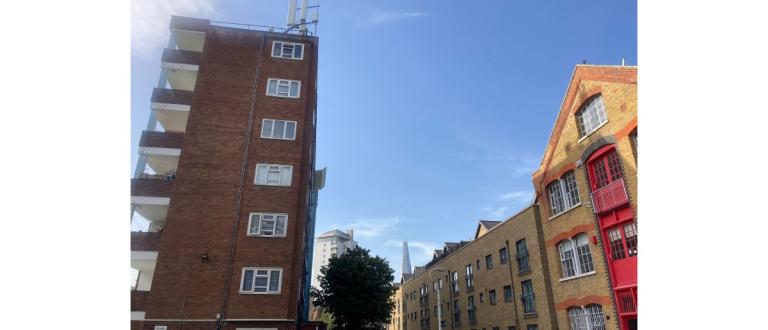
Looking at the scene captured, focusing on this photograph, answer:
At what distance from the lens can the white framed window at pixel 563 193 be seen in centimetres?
2408

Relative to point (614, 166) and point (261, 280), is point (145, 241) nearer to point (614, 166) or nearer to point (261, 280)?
point (261, 280)

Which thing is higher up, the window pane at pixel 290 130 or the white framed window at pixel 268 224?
the window pane at pixel 290 130

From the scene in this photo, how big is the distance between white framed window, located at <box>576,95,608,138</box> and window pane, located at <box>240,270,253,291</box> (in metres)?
20.6

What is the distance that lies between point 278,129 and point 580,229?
62.9 ft

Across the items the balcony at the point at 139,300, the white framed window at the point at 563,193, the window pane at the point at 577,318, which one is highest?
the white framed window at the point at 563,193

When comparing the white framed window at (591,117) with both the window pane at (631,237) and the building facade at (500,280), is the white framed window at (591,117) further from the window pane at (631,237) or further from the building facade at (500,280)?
the building facade at (500,280)

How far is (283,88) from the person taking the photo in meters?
26.9

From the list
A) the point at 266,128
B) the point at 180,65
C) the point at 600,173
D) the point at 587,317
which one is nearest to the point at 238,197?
the point at 266,128

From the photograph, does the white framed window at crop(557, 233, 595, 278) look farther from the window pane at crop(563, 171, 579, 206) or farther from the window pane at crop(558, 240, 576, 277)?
the window pane at crop(563, 171, 579, 206)

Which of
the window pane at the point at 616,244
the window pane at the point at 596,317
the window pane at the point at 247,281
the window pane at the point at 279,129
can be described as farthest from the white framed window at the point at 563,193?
the window pane at the point at 247,281

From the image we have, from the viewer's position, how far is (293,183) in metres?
23.9

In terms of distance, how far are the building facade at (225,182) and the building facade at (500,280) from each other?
11.4m
